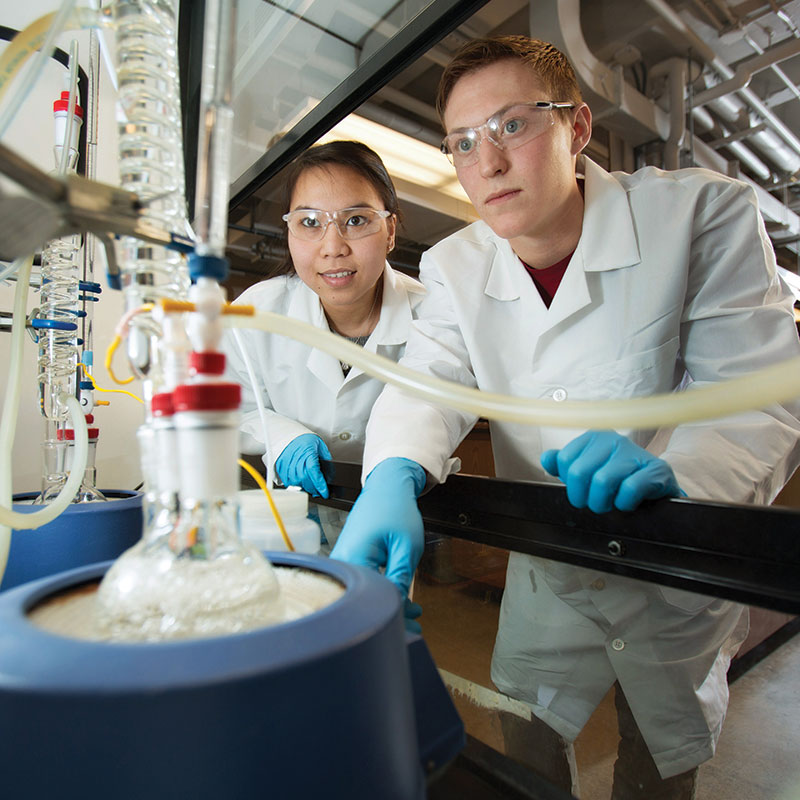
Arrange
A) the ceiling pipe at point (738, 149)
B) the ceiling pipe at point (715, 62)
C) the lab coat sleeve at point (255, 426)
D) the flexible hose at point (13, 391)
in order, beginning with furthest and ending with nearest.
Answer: the ceiling pipe at point (738, 149), the ceiling pipe at point (715, 62), the lab coat sleeve at point (255, 426), the flexible hose at point (13, 391)

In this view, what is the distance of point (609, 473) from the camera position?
698 millimetres

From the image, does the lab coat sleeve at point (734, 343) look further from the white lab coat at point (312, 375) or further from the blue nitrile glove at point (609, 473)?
the white lab coat at point (312, 375)

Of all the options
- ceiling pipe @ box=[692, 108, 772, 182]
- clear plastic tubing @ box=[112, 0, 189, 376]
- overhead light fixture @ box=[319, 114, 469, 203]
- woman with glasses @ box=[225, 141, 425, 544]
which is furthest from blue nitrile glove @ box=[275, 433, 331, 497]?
ceiling pipe @ box=[692, 108, 772, 182]

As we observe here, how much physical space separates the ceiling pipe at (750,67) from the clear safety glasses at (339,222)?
7.97ft

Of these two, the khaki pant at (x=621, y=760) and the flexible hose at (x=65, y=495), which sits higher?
the flexible hose at (x=65, y=495)

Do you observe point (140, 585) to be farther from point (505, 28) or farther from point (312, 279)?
point (505, 28)

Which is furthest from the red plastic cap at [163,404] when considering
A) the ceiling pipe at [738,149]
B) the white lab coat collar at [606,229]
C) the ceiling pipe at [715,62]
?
the ceiling pipe at [738,149]

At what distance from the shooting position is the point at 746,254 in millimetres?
Result: 1085

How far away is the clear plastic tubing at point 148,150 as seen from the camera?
0.41m

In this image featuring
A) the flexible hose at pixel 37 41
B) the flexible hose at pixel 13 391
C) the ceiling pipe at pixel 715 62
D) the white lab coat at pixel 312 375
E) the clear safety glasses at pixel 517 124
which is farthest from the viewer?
the ceiling pipe at pixel 715 62

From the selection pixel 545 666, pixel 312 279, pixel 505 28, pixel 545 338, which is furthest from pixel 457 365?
pixel 505 28

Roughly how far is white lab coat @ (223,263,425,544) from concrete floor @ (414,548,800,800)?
93 cm

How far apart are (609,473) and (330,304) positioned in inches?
44.0

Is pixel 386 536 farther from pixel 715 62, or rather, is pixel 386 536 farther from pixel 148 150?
pixel 715 62
